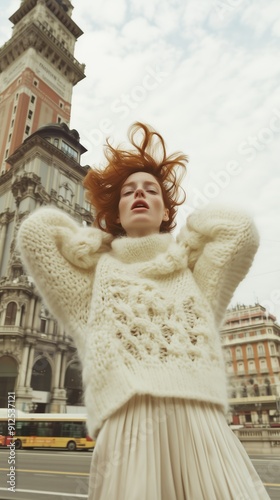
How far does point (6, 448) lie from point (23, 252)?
17.5 meters

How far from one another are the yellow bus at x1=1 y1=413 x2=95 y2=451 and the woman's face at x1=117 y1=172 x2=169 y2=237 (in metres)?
14.9

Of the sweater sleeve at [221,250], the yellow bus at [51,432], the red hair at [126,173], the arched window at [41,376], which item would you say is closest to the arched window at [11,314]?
the arched window at [41,376]

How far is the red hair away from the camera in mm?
1784

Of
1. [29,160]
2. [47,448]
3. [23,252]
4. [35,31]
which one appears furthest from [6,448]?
[35,31]

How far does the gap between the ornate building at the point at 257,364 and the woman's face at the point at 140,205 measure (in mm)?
35135

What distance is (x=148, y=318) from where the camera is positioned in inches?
50.9

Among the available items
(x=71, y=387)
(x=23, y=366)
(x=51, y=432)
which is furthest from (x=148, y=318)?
(x=71, y=387)

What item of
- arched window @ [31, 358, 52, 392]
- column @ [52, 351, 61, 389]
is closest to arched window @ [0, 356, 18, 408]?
arched window @ [31, 358, 52, 392]

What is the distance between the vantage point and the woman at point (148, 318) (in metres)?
1.06

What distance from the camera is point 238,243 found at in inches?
55.5

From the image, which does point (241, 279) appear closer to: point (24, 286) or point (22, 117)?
point (24, 286)

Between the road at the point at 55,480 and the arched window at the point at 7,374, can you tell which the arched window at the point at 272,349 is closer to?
the arched window at the point at 7,374

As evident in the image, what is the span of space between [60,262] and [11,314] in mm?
22507

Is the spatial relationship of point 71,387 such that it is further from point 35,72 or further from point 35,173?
point 35,72
